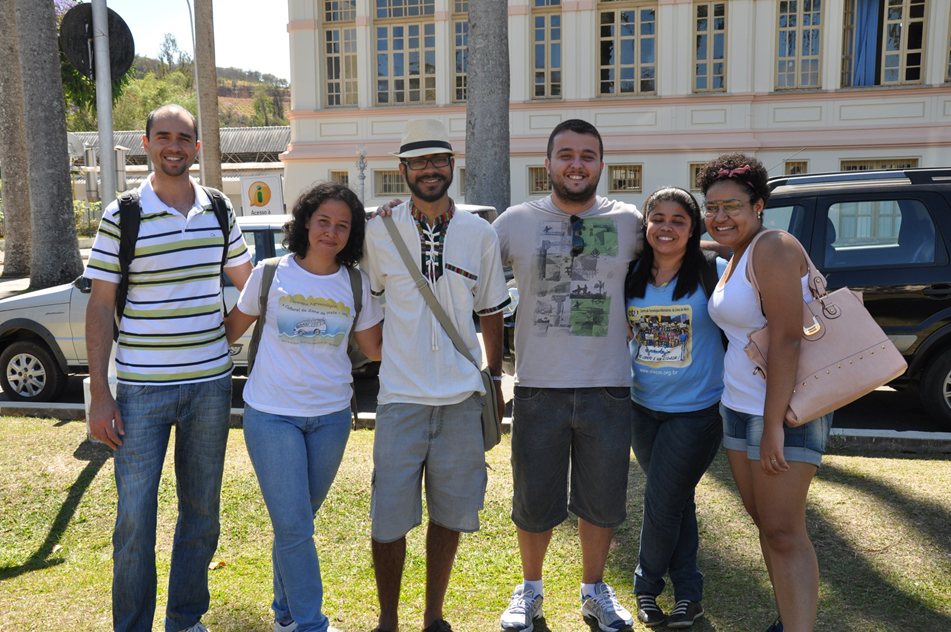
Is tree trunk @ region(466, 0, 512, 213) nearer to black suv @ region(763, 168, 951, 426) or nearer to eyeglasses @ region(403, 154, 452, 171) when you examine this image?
black suv @ region(763, 168, 951, 426)

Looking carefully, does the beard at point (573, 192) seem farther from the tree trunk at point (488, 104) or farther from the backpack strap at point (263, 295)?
the tree trunk at point (488, 104)

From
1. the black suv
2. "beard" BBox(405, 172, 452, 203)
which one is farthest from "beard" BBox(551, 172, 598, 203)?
the black suv

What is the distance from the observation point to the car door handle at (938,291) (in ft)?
20.5

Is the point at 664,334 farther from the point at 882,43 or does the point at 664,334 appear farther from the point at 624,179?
the point at 882,43

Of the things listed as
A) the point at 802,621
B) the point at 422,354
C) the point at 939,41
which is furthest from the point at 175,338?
the point at 939,41

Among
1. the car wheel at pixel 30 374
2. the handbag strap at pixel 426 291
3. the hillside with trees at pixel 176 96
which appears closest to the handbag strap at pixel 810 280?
the handbag strap at pixel 426 291

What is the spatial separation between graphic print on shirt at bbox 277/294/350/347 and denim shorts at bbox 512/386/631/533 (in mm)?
893

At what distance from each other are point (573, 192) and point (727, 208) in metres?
0.67

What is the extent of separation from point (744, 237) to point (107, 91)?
494cm

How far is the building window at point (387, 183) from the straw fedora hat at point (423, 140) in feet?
60.9

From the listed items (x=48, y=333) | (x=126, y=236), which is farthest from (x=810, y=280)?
(x=48, y=333)

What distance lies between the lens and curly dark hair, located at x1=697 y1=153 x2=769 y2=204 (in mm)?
3160

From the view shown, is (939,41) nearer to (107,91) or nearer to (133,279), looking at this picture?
(107,91)

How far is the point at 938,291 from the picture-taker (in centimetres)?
625
